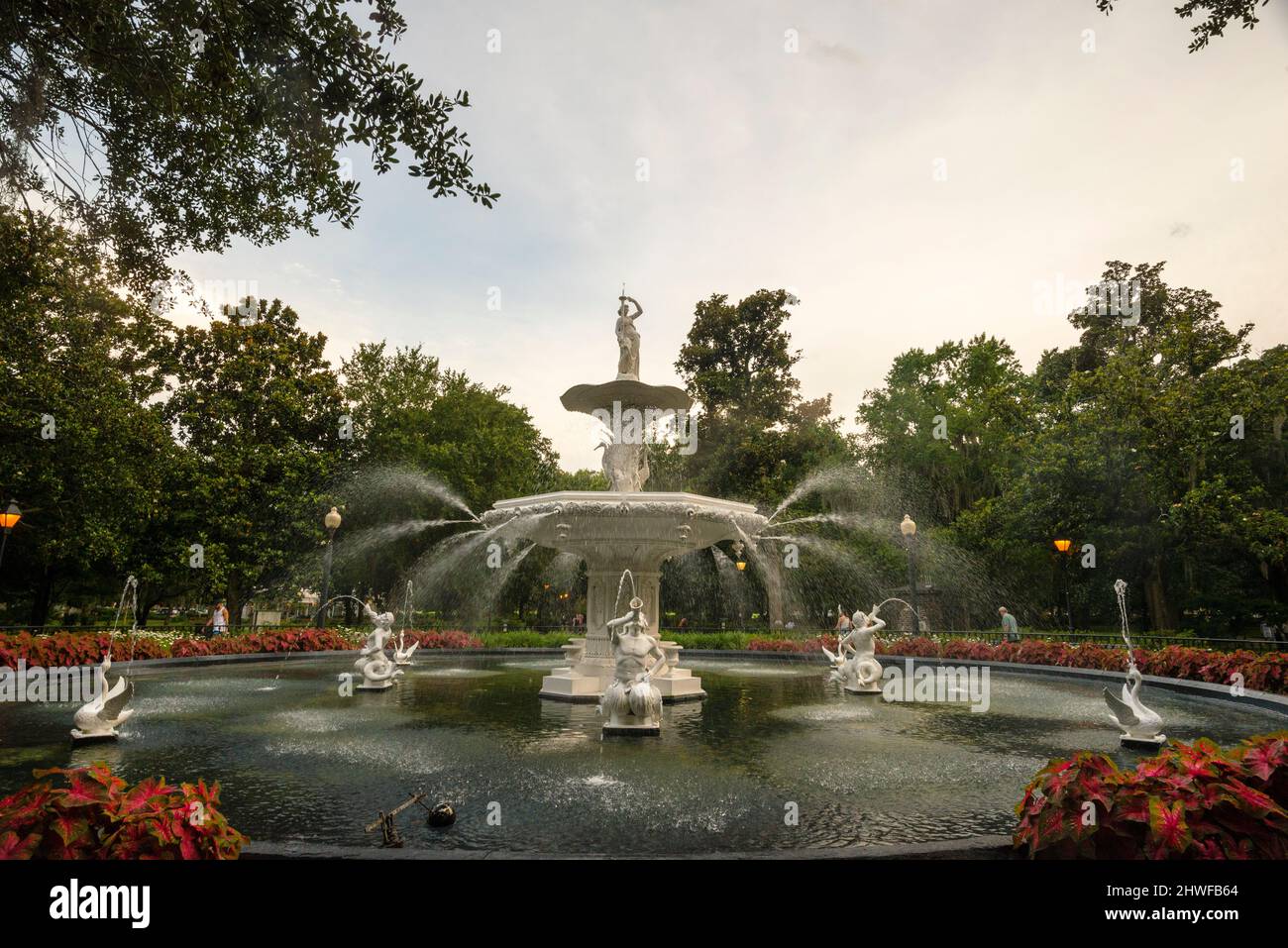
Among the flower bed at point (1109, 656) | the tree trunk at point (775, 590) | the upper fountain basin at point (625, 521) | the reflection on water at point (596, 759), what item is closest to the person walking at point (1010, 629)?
the flower bed at point (1109, 656)

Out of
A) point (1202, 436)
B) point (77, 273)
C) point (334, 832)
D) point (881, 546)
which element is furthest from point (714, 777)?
point (881, 546)

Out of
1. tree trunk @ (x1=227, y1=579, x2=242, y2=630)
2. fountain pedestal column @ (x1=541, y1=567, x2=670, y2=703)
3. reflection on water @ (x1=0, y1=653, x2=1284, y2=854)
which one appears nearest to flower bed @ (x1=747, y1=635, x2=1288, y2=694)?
reflection on water @ (x1=0, y1=653, x2=1284, y2=854)

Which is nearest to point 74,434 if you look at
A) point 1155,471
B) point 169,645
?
point 169,645

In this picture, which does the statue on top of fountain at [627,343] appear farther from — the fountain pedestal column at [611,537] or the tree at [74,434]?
the tree at [74,434]

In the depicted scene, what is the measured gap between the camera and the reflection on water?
4844 millimetres

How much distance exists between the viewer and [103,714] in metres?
7.58

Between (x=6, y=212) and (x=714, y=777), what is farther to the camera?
(x=6, y=212)

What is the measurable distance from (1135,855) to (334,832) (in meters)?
4.73

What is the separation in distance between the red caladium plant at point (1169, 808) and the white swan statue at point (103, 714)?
8.84 metres

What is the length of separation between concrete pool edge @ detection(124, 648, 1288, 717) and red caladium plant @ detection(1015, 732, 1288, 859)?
8.06 m
